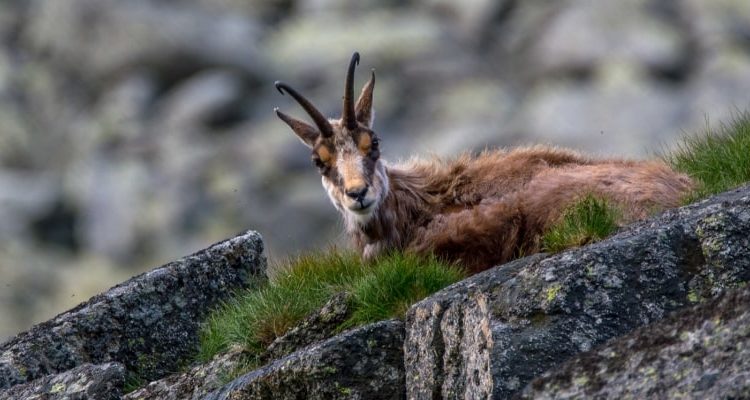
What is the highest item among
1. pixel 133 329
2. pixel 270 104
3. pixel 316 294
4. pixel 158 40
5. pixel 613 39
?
pixel 158 40

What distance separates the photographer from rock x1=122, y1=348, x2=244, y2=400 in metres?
12.7

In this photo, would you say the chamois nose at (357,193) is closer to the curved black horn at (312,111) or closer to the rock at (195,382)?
the curved black horn at (312,111)

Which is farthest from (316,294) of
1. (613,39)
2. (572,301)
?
(613,39)

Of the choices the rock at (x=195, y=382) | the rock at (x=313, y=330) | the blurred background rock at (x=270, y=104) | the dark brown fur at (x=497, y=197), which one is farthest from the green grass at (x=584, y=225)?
the blurred background rock at (x=270, y=104)

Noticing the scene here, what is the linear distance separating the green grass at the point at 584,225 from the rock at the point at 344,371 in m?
1.46

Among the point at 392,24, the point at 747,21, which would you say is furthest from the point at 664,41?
the point at 392,24

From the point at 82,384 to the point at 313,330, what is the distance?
163 centimetres

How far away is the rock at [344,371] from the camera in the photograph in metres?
11.4

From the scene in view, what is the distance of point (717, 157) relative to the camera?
14211 mm

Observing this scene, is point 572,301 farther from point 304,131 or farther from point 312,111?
point 304,131

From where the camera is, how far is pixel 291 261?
1503 cm

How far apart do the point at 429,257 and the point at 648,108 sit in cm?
14211

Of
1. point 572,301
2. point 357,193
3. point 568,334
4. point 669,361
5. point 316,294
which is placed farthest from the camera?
point 357,193

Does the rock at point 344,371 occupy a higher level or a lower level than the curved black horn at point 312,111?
lower
